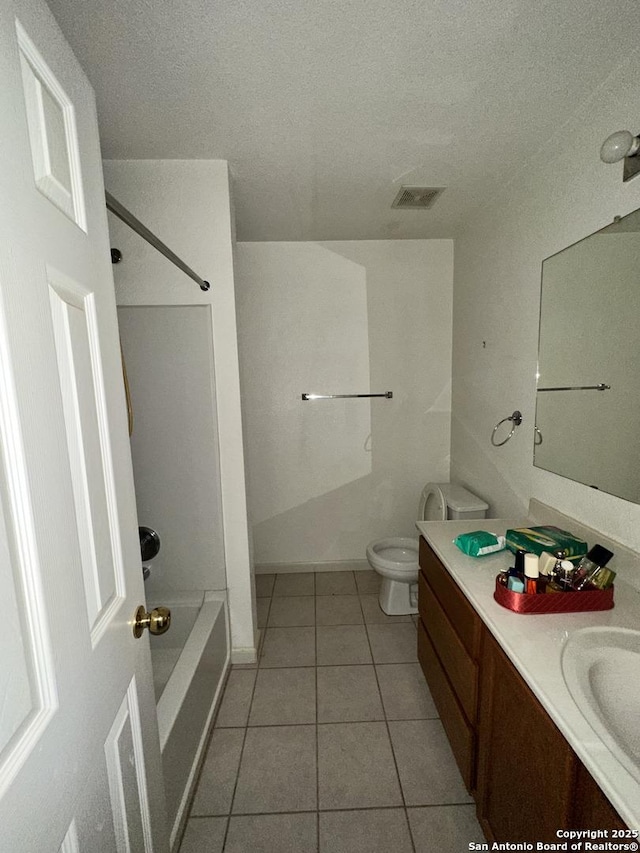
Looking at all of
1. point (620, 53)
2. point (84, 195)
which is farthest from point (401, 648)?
point (620, 53)

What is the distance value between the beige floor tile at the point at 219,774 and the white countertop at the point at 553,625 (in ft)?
3.75

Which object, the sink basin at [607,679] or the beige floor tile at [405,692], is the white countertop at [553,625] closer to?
the sink basin at [607,679]

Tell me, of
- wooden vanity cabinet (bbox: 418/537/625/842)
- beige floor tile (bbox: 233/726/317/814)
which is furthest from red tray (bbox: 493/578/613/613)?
beige floor tile (bbox: 233/726/317/814)

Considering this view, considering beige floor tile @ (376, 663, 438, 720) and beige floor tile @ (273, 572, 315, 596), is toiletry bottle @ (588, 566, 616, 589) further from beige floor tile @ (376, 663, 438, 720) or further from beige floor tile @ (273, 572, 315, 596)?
beige floor tile @ (273, 572, 315, 596)

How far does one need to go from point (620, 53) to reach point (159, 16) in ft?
4.36

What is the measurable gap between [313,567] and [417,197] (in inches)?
101

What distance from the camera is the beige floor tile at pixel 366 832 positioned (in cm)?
121

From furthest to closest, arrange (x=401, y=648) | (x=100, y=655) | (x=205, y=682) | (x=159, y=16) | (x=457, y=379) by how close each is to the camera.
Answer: (x=457, y=379) < (x=401, y=648) < (x=205, y=682) < (x=159, y=16) < (x=100, y=655)

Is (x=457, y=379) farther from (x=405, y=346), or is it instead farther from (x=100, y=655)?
(x=100, y=655)

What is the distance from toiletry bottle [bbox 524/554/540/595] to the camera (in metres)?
1.08

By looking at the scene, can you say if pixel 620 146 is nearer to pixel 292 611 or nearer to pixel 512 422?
pixel 512 422

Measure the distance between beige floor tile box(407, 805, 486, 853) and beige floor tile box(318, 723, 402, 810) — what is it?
0.29 ft

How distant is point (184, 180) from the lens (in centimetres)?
170

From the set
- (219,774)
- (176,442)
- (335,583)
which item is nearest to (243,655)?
(219,774)
